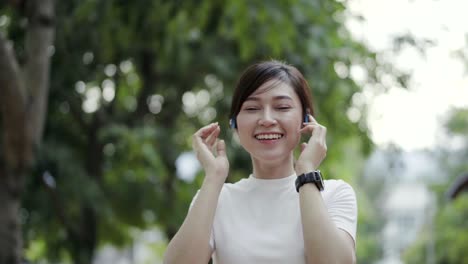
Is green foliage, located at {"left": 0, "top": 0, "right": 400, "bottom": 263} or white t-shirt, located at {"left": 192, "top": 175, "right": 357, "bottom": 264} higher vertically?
green foliage, located at {"left": 0, "top": 0, "right": 400, "bottom": 263}

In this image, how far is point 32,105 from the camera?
24.4 feet

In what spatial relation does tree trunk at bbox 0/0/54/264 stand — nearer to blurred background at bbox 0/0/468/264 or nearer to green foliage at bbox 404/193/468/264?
blurred background at bbox 0/0/468/264

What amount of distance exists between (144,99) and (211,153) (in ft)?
32.0

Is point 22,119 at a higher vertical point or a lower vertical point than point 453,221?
lower

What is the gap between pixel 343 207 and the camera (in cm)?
260

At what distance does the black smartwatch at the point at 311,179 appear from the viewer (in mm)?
2545

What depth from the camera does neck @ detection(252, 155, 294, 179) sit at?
2680 mm

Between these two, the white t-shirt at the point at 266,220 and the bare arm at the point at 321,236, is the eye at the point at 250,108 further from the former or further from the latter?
the bare arm at the point at 321,236

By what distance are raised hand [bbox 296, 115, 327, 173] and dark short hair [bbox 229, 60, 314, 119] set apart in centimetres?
7

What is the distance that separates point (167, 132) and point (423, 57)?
4.10 metres

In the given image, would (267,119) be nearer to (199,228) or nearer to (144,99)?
(199,228)

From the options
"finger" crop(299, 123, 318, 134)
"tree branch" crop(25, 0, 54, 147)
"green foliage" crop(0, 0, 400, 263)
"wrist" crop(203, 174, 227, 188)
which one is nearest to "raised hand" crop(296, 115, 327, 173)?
"finger" crop(299, 123, 318, 134)

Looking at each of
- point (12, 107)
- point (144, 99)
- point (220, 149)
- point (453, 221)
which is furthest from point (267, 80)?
point (453, 221)

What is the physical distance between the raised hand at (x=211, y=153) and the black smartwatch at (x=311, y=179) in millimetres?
266
